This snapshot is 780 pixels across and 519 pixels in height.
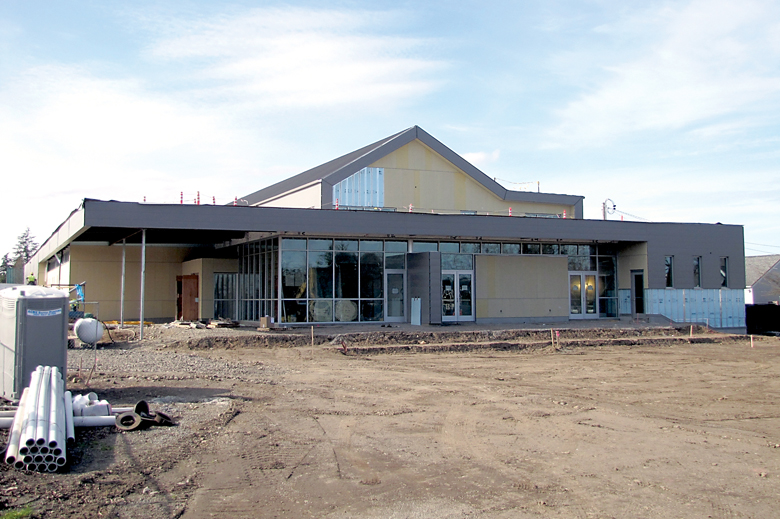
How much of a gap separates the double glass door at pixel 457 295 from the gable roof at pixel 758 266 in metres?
40.2

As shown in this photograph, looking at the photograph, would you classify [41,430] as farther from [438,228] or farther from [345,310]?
[438,228]

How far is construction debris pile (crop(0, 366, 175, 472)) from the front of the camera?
7016mm

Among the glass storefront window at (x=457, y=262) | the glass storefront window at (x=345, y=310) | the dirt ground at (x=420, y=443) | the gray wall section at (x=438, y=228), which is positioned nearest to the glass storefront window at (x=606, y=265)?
the gray wall section at (x=438, y=228)

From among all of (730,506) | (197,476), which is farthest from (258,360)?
(730,506)

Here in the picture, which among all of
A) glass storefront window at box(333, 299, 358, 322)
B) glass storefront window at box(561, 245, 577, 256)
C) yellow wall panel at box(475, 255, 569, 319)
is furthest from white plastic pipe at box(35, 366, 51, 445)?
glass storefront window at box(561, 245, 577, 256)

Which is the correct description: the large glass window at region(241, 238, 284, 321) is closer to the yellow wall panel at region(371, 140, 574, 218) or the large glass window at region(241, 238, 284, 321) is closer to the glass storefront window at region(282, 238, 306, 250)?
the glass storefront window at region(282, 238, 306, 250)

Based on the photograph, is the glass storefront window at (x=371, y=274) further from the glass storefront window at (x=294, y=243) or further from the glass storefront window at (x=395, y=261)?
the glass storefront window at (x=294, y=243)

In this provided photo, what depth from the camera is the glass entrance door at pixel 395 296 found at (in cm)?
2636

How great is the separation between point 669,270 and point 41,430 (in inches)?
1096

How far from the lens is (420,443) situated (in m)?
8.81

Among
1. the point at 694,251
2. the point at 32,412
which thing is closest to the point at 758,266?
the point at 694,251

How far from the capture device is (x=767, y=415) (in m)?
11.1

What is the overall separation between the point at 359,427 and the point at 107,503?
4.18 m

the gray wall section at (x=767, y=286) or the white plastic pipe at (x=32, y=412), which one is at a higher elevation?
the gray wall section at (x=767, y=286)
